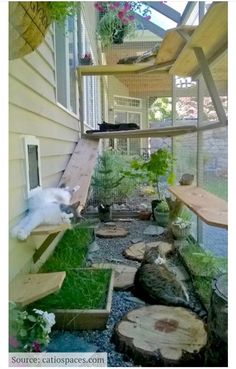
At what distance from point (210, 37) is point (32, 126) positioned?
105 centimetres

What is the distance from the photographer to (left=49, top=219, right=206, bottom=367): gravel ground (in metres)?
1.49

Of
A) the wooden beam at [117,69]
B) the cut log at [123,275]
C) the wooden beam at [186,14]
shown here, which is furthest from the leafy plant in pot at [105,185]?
the wooden beam at [186,14]

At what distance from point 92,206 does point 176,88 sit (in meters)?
1.96

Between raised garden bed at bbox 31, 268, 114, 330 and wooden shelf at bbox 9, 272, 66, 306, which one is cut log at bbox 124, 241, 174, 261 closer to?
raised garden bed at bbox 31, 268, 114, 330

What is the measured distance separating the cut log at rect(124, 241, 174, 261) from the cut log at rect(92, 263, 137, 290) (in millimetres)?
224

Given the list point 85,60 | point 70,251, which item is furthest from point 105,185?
point 70,251

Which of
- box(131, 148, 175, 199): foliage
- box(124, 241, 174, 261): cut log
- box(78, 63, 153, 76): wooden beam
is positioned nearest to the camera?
box(124, 241, 174, 261): cut log

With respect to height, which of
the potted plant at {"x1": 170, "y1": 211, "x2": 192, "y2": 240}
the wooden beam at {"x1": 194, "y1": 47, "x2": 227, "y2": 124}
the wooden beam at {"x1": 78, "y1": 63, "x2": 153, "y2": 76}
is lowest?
the potted plant at {"x1": 170, "y1": 211, "x2": 192, "y2": 240}

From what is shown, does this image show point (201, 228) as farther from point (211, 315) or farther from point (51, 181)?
point (211, 315)

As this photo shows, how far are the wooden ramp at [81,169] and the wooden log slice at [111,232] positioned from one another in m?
0.80

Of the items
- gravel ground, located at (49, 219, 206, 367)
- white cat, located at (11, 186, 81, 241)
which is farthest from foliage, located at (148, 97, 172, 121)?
white cat, located at (11, 186, 81, 241)

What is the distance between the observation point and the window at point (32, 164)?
1740 millimetres

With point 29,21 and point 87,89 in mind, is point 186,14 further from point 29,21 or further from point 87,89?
point 29,21
